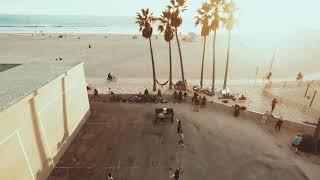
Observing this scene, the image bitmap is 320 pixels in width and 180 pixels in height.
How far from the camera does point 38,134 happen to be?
47.5ft

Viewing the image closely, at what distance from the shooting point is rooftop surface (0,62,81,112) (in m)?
12.9

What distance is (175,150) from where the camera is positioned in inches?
715

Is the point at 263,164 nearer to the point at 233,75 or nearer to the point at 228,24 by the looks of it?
the point at 228,24

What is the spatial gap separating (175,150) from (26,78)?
35.1 feet

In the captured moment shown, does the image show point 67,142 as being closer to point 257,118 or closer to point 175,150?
point 175,150

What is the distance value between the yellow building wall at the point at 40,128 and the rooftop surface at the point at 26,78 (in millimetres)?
288

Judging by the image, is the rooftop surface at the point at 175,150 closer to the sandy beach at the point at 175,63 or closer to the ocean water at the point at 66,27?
the sandy beach at the point at 175,63

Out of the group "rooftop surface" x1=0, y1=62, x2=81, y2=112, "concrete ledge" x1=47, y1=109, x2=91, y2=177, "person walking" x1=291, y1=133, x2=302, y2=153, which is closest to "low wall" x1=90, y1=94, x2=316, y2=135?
"person walking" x1=291, y1=133, x2=302, y2=153

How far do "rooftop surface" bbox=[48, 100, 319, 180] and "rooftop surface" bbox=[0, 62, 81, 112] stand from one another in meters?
5.24

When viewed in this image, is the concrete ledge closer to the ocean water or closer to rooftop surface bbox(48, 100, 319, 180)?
rooftop surface bbox(48, 100, 319, 180)

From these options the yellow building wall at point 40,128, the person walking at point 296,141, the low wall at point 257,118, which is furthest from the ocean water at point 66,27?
the person walking at point 296,141

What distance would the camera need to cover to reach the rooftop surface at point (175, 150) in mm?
15781

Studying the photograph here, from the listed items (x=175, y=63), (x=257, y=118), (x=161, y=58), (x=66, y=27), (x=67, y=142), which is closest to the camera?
(x=67, y=142)

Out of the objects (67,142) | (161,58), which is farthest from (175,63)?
(67,142)
